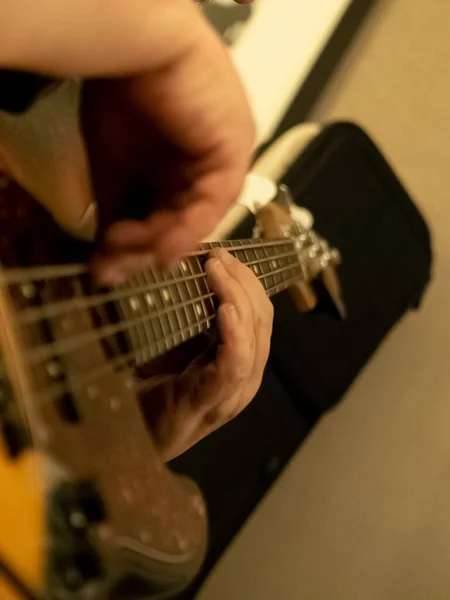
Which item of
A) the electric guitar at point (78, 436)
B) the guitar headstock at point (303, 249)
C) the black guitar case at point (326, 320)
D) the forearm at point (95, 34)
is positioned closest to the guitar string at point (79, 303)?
the electric guitar at point (78, 436)

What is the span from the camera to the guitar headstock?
0.77m

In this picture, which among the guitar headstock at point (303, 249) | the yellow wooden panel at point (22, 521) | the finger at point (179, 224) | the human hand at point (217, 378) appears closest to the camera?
the yellow wooden panel at point (22, 521)

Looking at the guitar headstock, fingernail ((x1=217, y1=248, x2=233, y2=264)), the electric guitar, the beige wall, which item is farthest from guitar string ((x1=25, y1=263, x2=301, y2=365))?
the beige wall

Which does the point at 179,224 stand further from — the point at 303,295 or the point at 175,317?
the point at 303,295

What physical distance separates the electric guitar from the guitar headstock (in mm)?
340

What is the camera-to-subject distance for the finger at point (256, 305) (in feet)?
1.77

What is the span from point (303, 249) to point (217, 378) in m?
0.31

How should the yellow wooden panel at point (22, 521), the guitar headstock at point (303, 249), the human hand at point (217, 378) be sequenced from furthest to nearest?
the guitar headstock at point (303, 249)
the human hand at point (217, 378)
the yellow wooden panel at point (22, 521)

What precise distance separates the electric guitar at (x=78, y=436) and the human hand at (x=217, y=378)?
0.07 meters

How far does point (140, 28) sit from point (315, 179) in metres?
0.67

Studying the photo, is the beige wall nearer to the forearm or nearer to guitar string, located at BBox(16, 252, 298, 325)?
guitar string, located at BBox(16, 252, 298, 325)

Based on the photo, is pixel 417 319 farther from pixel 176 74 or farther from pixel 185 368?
pixel 176 74

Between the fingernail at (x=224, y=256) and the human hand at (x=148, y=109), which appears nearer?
the human hand at (x=148, y=109)

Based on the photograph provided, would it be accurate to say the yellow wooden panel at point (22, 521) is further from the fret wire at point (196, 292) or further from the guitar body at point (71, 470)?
the fret wire at point (196, 292)
